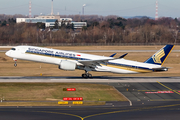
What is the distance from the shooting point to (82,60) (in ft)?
164

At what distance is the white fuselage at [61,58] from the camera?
1925 inches

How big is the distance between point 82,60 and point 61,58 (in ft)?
12.4

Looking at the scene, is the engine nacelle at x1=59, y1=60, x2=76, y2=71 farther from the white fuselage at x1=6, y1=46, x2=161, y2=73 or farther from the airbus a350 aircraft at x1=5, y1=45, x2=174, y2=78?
the white fuselage at x1=6, y1=46, x2=161, y2=73

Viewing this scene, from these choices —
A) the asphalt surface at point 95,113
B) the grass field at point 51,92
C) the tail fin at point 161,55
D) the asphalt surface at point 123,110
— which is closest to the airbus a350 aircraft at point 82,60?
the tail fin at point 161,55

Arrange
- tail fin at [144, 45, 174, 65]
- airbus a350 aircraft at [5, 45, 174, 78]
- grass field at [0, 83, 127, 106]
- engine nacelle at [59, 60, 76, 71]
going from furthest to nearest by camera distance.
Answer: tail fin at [144, 45, 174, 65], airbus a350 aircraft at [5, 45, 174, 78], engine nacelle at [59, 60, 76, 71], grass field at [0, 83, 127, 106]

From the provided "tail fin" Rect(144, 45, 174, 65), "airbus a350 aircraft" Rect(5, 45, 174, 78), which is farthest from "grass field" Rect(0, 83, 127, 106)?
"tail fin" Rect(144, 45, 174, 65)

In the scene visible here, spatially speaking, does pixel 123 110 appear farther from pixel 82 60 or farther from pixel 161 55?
pixel 161 55

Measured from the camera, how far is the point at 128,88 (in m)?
42.3

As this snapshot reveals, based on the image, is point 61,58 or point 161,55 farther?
point 161,55

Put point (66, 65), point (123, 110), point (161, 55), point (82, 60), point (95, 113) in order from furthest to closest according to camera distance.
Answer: point (161, 55) → point (82, 60) → point (66, 65) → point (123, 110) → point (95, 113)

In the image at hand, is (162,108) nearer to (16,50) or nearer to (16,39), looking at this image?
(16,50)

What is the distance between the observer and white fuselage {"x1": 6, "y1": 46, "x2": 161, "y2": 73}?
48.9 meters

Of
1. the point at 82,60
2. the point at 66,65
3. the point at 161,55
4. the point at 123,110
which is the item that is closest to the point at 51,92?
the point at 66,65

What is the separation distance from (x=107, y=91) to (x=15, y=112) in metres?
15.5
